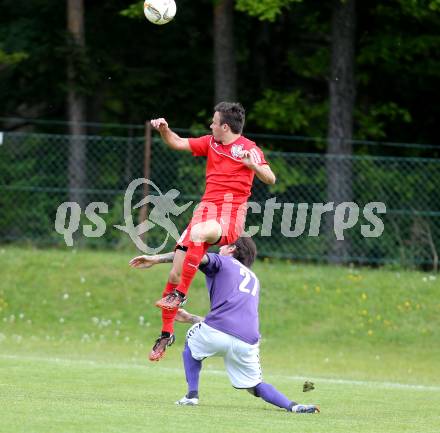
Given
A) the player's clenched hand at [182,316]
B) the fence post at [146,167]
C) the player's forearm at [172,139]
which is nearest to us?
the player's clenched hand at [182,316]

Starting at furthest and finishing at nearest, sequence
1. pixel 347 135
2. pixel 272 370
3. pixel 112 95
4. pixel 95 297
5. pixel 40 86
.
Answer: pixel 112 95
pixel 40 86
pixel 347 135
pixel 95 297
pixel 272 370

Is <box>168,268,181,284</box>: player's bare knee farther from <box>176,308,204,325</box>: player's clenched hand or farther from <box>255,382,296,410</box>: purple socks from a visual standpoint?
<box>255,382,296,410</box>: purple socks

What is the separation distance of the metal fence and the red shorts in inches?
289

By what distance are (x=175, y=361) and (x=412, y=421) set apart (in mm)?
5582

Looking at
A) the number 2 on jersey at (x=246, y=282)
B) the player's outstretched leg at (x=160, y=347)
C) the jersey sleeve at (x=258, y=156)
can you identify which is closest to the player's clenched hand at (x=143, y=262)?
the player's outstretched leg at (x=160, y=347)

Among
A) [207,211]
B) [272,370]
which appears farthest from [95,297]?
[207,211]

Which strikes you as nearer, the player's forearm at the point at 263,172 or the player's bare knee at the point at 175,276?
the player's forearm at the point at 263,172

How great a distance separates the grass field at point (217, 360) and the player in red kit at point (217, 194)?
806 mm

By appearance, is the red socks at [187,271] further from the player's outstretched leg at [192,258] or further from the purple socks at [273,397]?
the purple socks at [273,397]

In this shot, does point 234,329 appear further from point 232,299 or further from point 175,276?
point 175,276

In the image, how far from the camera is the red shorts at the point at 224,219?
348 inches

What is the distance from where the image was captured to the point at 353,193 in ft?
54.4

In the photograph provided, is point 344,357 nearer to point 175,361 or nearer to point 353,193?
point 175,361

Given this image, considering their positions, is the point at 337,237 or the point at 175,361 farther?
the point at 337,237
